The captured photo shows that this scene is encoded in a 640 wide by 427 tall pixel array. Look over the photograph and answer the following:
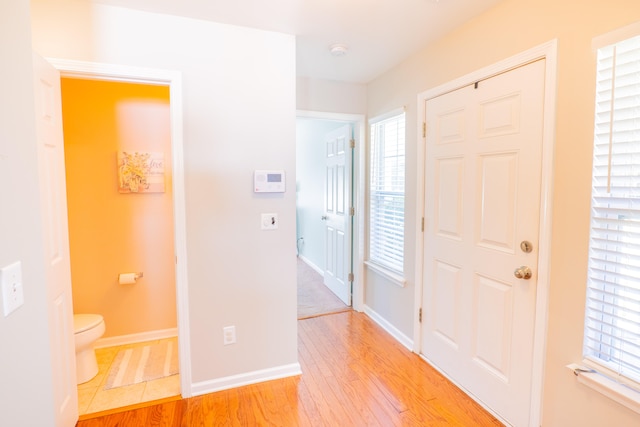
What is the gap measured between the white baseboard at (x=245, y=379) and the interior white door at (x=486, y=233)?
107cm

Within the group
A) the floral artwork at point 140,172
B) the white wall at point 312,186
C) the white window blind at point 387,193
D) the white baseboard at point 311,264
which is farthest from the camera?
the white baseboard at point 311,264

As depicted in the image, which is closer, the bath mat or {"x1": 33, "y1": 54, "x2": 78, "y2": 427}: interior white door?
{"x1": 33, "y1": 54, "x2": 78, "y2": 427}: interior white door

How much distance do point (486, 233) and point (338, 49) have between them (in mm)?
1643

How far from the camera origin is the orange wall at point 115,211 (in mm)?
2605

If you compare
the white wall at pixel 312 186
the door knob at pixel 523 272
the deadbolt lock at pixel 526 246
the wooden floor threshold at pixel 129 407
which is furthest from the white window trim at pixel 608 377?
the white wall at pixel 312 186

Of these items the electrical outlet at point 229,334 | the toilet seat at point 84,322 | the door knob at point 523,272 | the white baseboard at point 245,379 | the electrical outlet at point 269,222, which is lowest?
the white baseboard at point 245,379

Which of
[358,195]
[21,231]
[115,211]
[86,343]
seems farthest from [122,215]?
[358,195]

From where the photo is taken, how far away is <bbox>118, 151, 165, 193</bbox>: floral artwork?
8.86ft

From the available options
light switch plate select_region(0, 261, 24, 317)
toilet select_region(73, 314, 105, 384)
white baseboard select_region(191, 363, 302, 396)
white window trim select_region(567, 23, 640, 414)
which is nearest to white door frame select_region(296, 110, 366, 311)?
white baseboard select_region(191, 363, 302, 396)

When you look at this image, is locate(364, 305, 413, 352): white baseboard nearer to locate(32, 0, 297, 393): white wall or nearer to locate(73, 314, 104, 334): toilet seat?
locate(32, 0, 297, 393): white wall

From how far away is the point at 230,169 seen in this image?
211 centimetres

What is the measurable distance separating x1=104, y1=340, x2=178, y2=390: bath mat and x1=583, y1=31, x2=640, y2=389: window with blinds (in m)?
2.57

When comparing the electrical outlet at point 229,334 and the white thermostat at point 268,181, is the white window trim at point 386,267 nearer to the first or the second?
the white thermostat at point 268,181

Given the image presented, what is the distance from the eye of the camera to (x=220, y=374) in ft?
7.16
